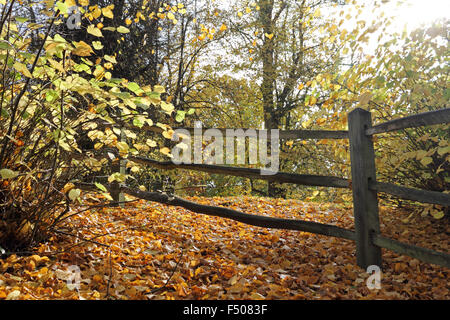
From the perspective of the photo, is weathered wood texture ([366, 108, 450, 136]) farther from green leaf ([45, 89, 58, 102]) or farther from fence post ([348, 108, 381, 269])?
green leaf ([45, 89, 58, 102])

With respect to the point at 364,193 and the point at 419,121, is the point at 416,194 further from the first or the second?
the point at 419,121

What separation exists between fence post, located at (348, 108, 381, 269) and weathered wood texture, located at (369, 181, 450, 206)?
0.31ft

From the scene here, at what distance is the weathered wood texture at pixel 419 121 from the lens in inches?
103

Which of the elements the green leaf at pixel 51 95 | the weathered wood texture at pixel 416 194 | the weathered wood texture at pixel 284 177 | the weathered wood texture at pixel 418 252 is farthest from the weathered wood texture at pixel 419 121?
the green leaf at pixel 51 95

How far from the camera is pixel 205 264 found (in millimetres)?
3254

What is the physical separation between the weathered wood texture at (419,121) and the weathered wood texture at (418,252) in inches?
37.0

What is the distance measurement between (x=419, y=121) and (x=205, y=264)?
2148 millimetres

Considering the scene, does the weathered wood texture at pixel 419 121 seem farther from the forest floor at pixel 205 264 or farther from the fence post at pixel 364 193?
the forest floor at pixel 205 264

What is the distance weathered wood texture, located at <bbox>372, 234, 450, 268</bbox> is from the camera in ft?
8.38

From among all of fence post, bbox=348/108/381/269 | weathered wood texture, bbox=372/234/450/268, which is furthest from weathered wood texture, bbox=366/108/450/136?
weathered wood texture, bbox=372/234/450/268

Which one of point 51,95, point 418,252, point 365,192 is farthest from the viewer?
point 365,192

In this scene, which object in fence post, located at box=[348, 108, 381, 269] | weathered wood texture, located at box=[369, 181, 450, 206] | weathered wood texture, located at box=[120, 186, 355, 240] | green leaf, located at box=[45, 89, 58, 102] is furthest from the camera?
weathered wood texture, located at box=[120, 186, 355, 240]

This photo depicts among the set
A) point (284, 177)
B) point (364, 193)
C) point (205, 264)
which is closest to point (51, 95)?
point (205, 264)

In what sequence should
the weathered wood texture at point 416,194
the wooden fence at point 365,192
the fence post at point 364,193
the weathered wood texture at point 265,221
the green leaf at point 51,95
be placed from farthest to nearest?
the weathered wood texture at point 265,221 < the fence post at point 364,193 < the wooden fence at point 365,192 < the weathered wood texture at point 416,194 < the green leaf at point 51,95
